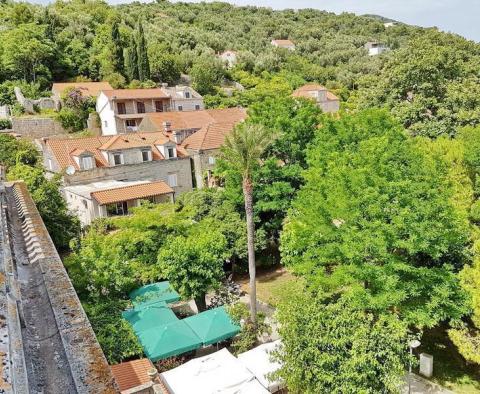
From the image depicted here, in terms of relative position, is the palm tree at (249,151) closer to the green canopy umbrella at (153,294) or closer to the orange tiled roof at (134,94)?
the green canopy umbrella at (153,294)

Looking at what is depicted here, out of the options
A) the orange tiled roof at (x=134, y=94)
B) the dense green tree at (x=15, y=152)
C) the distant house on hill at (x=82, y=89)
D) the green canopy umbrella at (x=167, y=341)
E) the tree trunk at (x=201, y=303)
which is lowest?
the tree trunk at (x=201, y=303)

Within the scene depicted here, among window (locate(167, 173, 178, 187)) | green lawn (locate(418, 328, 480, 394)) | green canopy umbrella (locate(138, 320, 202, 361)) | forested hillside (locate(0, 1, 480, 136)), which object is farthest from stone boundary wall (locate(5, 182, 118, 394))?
forested hillside (locate(0, 1, 480, 136))

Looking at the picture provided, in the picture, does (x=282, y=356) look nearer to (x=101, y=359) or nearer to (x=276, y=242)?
(x=101, y=359)

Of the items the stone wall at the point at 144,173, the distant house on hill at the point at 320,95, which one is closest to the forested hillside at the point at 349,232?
the stone wall at the point at 144,173

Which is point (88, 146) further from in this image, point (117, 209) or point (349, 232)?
point (349, 232)

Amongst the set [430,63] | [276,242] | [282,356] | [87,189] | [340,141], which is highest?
[430,63]

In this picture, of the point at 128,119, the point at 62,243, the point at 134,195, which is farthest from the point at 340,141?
the point at 128,119

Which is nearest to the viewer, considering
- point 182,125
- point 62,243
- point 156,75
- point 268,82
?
point 62,243
